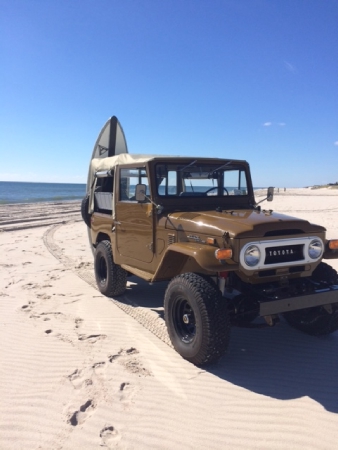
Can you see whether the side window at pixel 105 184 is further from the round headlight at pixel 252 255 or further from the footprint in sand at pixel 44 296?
the round headlight at pixel 252 255

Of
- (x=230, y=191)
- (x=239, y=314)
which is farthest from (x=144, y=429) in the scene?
(x=230, y=191)

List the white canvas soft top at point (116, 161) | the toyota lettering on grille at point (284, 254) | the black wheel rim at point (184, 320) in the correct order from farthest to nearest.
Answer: the white canvas soft top at point (116, 161)
the black wheel rim at point (184, 320)
the toyota lettering on grille at point (284, 254)

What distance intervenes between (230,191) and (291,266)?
1682mm

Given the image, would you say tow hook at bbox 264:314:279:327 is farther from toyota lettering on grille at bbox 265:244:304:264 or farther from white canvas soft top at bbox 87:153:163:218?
white canvas soft top at bbox 87:153:163:218

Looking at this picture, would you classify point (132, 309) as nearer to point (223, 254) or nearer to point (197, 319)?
point (197, 319)

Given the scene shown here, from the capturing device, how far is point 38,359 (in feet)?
13.0

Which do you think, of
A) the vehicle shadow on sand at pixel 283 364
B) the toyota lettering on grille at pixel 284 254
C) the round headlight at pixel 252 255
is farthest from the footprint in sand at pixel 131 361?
the toyota lettering on grille at pixel 284 254

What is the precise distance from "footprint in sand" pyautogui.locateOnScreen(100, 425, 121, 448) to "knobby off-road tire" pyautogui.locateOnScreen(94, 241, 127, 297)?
3018mm

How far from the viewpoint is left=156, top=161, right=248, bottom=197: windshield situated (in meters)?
4.81

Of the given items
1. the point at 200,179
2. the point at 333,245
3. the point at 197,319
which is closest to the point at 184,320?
the point at 197,319

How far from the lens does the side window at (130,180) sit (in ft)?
16.3

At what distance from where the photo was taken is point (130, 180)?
5.30 m

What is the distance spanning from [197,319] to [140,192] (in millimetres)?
1686

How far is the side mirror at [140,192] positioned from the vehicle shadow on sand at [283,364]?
195 cm
